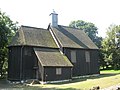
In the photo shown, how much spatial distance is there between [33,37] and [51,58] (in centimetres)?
610

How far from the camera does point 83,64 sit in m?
45.3

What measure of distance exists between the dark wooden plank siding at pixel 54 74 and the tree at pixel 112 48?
26.8m

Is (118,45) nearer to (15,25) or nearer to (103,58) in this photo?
(103,58)

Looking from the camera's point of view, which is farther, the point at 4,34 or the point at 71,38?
the point at 71,38

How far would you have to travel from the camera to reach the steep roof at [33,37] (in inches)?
1579

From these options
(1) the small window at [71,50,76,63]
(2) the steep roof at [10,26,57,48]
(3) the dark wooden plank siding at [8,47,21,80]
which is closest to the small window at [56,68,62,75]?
(1) the small window at [71,50,76,63]

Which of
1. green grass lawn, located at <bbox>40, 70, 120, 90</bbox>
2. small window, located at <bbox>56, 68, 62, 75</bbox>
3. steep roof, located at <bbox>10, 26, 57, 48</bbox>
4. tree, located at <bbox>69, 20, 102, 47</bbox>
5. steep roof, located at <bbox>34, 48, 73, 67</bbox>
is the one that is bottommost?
green grass lawn, located at <bbox>40, 70, 120, 90</bbox>

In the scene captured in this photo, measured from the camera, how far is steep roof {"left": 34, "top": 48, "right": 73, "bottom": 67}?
3765cm

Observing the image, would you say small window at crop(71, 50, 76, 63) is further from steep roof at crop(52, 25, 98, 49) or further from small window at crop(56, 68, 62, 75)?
small window at crop(56, 68, 62, 75)

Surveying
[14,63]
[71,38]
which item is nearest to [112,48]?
[71,38]

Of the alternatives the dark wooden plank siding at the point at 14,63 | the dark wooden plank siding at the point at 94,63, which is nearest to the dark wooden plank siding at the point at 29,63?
the dark wooden plank siding at the point at 14,63

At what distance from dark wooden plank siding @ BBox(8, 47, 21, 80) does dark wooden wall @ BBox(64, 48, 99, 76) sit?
909 centimetres

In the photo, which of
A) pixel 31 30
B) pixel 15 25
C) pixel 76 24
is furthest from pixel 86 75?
pixel 76 24

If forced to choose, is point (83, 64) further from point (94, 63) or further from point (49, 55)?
point (49, 55)
